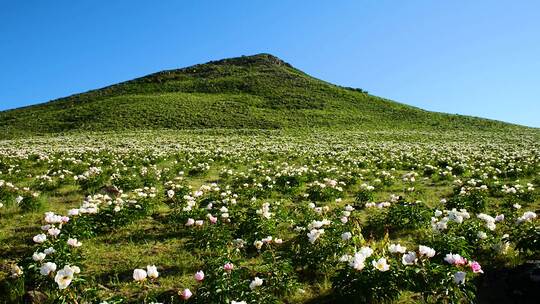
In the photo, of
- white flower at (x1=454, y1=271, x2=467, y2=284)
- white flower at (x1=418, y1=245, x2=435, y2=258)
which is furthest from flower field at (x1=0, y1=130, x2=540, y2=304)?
white flower at (x1=418, y1=245, x2=435, y2=258)

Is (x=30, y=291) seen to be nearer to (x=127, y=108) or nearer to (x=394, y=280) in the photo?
(x=394, y=280)

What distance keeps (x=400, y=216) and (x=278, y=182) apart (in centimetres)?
631

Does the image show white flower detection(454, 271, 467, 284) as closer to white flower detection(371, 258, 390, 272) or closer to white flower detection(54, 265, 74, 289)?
white flower detection(371, 258, 390, 272)

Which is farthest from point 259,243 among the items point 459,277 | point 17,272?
point 17,272

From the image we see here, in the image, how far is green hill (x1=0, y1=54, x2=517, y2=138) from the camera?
58.8 meters

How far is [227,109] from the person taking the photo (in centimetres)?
6825

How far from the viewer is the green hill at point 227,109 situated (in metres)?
58.8

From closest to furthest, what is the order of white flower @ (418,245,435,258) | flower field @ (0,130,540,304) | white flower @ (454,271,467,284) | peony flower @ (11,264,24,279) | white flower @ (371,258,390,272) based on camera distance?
white flower @ (454,271,467,284) → white flower @ (371,258,390,272) → white flower @ (418,245,435,258) → flower field @ (0,130,540,304) → peony flower @ (11,264,24,279)

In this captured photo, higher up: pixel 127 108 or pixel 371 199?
pixel 127 108

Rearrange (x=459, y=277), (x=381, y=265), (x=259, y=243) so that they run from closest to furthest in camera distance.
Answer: (x=459, y=277) < (x=381, y=265) < (x=259, y=243)

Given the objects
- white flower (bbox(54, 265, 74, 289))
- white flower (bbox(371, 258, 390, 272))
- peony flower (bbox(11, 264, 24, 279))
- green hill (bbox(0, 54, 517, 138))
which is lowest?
peony flower (bbox(11, 264, 24, 279))

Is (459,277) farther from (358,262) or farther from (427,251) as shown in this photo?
(358,262)

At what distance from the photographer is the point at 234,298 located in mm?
5391

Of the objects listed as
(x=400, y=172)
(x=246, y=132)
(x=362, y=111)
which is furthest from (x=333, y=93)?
(x=400, y=172)
